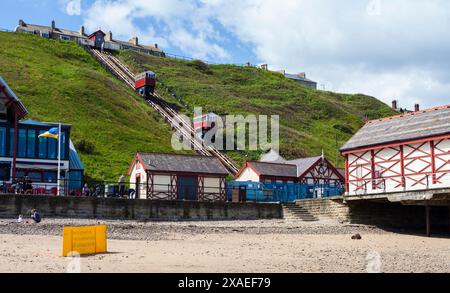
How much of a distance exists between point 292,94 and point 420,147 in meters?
86.0

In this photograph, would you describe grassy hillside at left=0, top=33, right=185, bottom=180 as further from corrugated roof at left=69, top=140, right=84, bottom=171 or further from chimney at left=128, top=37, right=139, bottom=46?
chimney at left=128, top=37, right=139, bottom=46

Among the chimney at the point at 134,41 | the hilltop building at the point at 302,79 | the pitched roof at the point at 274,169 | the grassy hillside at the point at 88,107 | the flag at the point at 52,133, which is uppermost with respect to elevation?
the chimney at the point at 134,41

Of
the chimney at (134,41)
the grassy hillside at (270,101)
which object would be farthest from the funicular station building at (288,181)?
the chimney at (134,41)

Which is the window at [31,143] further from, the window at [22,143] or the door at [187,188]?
the door at [187,188]

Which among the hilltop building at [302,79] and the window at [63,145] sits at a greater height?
the hilltop building at [302,79]

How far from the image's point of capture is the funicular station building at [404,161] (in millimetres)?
31266

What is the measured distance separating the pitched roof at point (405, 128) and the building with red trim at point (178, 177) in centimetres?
949

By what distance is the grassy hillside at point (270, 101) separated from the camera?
8572 cm

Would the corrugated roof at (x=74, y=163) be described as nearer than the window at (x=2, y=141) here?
No

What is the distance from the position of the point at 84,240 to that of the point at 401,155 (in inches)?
805

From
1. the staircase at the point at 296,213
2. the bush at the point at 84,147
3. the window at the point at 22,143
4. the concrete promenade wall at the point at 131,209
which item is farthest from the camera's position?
the bush at the point at 84,147

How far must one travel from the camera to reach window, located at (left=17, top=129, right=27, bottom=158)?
4056 cm

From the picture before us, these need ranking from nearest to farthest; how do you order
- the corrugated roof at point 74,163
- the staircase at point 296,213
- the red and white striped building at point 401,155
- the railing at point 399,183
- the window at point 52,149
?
the railing at point 399,183 → the red and white striped building at point 401,155 → the staircase at point 296,213 → the window at point 52,149 → the corrugated roof at point 74,163

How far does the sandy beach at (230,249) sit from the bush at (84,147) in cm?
2463
